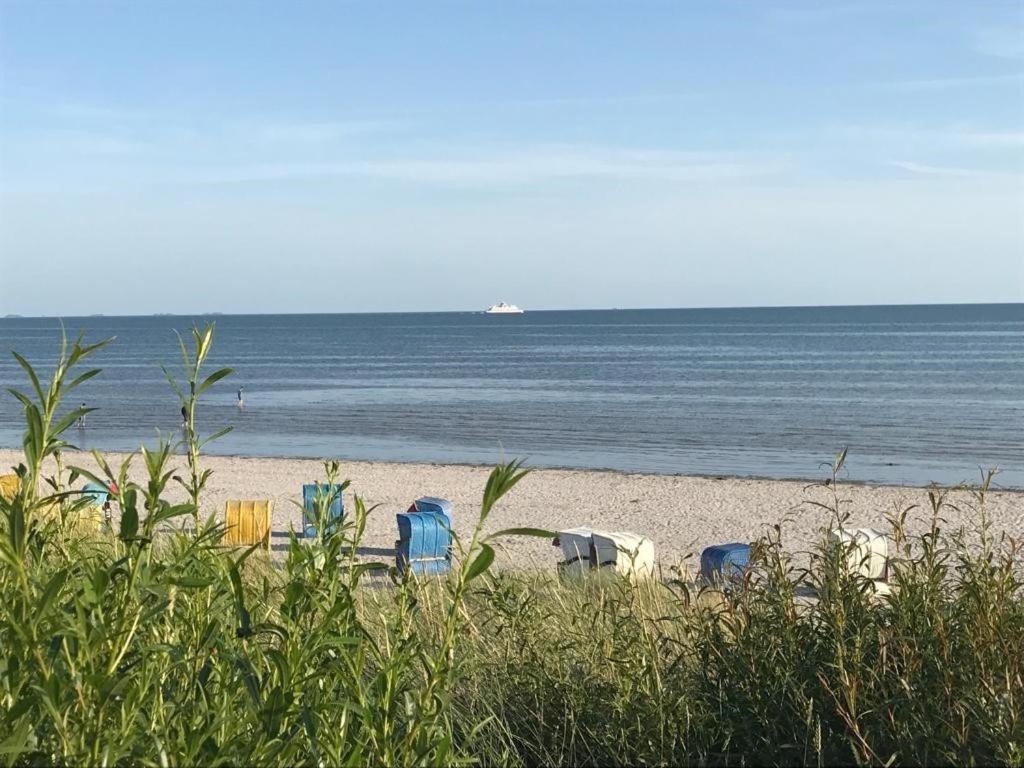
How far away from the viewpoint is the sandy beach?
1570 cm

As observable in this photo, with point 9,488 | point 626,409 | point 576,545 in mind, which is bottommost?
point 626,409

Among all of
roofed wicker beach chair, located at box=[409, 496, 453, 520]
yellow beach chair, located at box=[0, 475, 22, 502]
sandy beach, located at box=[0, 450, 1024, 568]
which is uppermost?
yellow beach chair, located at box=[0, 475, 22, 502]

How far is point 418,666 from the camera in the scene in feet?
12.6

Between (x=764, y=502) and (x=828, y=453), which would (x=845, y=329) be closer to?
(x=828, y=453)

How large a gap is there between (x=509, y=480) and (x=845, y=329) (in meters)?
122

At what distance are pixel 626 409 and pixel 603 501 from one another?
67.1ft

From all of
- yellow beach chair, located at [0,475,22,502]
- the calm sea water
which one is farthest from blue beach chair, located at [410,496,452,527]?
the calm sea water

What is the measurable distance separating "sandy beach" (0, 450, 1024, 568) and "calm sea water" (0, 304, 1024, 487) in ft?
9.36

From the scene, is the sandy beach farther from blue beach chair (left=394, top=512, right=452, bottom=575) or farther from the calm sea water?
the calm sea water

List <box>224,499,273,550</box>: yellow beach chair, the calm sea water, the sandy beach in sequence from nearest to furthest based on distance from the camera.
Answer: <box>224,499,273,550</box>: yellow beach chair
the sandy beach
the calm sea water

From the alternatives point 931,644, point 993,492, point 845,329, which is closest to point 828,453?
point 993,492

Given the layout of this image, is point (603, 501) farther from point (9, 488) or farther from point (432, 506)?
point (9, 488)

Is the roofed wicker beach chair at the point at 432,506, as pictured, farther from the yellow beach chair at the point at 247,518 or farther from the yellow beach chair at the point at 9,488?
the yellow beach chair at the point at 9,488

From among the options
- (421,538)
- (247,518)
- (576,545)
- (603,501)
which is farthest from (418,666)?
(603,501)
